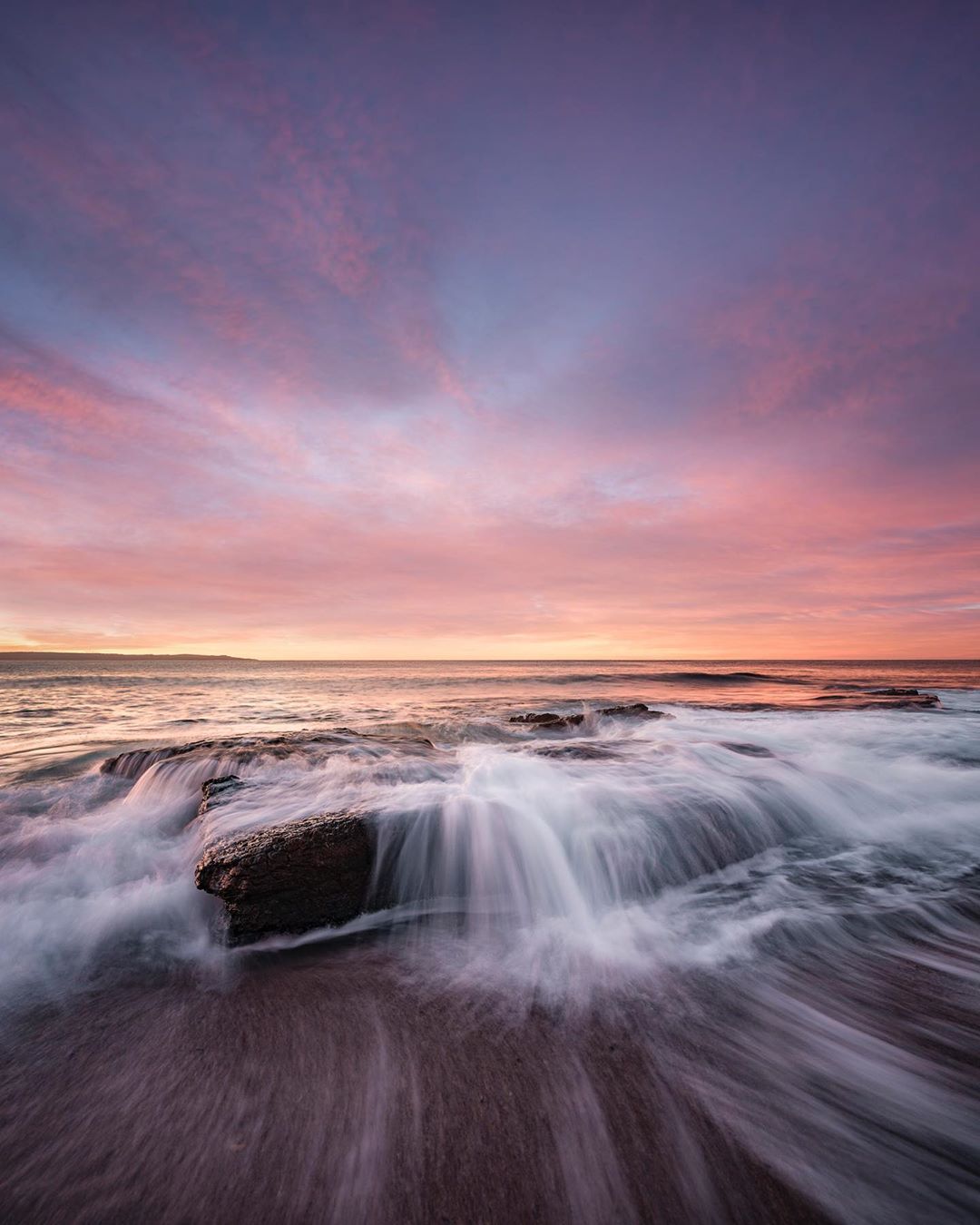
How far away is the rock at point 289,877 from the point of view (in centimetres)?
349

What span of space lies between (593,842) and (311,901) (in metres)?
2.50

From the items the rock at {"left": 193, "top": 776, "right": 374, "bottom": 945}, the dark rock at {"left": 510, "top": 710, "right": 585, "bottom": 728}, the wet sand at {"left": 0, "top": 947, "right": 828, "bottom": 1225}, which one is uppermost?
the dark rock at {"left": 510, "top": 710, "right": 585, "bottom": 728}

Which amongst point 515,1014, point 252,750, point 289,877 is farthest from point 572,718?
point 515,1014

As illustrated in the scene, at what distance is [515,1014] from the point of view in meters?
2.74

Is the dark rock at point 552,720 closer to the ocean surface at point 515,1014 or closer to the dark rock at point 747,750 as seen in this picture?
the dark rock at point 747,750

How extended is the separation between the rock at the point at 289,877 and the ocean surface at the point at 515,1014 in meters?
0.18

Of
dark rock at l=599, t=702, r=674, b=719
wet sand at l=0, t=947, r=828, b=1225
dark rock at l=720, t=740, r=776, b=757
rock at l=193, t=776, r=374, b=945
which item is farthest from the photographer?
dark rock at l=599, t=702, r=674, b=719

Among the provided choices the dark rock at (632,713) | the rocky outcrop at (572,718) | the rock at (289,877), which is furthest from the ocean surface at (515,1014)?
the dark rock at (632,713)

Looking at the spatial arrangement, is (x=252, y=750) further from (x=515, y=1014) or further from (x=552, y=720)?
(x=552, y=720)

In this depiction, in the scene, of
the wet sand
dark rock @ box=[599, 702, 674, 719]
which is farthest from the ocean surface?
dark rock @ box=[599, 702, 674, 719]

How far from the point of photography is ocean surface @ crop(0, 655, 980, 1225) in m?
1.86

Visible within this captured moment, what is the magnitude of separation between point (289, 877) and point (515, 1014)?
70.7 inches

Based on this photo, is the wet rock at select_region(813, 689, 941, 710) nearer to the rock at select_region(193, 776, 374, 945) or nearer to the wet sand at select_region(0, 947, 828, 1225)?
the rock at select_region(193, 776, 374, 945)

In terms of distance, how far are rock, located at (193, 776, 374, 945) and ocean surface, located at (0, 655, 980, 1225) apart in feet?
0.59
